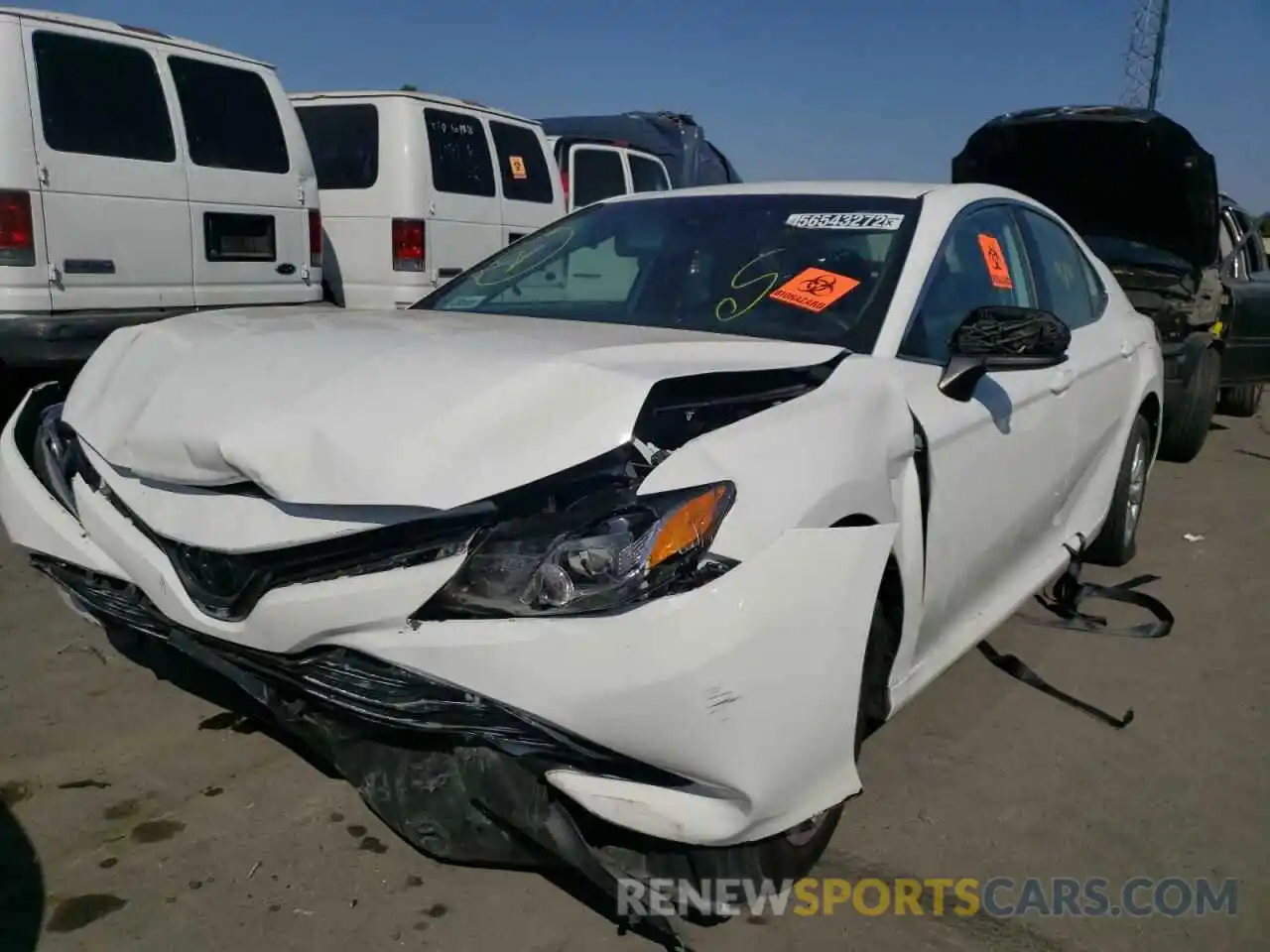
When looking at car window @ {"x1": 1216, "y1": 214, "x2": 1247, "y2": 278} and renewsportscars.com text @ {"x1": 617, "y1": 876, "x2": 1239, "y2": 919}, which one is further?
car window @ {"x1": 1216, "y1": 214, "x2": 1247, "y2": 278}

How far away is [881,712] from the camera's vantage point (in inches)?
107

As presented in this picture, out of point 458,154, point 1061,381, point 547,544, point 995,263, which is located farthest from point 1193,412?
point 547,544

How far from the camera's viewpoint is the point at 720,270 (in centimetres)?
339

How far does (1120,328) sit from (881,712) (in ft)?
8.87

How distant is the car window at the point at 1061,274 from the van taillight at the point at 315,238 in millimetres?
4623

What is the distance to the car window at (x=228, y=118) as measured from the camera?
6449mm

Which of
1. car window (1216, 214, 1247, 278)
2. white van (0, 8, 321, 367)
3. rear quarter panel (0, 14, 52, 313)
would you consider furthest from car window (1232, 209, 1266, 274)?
rear quarter panel (0, 14, 52, 313)

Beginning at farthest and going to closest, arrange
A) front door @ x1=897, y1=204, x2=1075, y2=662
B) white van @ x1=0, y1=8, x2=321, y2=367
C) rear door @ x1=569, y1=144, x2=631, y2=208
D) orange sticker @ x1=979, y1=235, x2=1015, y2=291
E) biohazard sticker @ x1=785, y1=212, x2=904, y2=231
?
rear door @ x1=569, y1=144, x2=631, y2=208 → white van @ x1=0, y1=8, x2=321, y2=367 → orange sticker @ x1=979, y1=235, x2=1015, y2=291 → biohazard sticker @ x1=785, y1=212, x2=904, y2=231 → front door @ x1=897, y1=204, x2=1075, y2=662

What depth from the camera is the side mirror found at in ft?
9.59

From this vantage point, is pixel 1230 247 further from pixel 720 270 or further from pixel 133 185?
pixel 133 185

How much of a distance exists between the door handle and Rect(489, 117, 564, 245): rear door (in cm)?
612

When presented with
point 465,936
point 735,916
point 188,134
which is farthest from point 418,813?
point 188,134

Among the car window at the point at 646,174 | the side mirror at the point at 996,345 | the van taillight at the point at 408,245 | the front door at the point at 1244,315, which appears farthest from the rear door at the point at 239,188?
the front door at the point at 1244,315

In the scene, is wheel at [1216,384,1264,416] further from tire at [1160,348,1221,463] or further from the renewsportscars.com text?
the renewsportscars.com text
